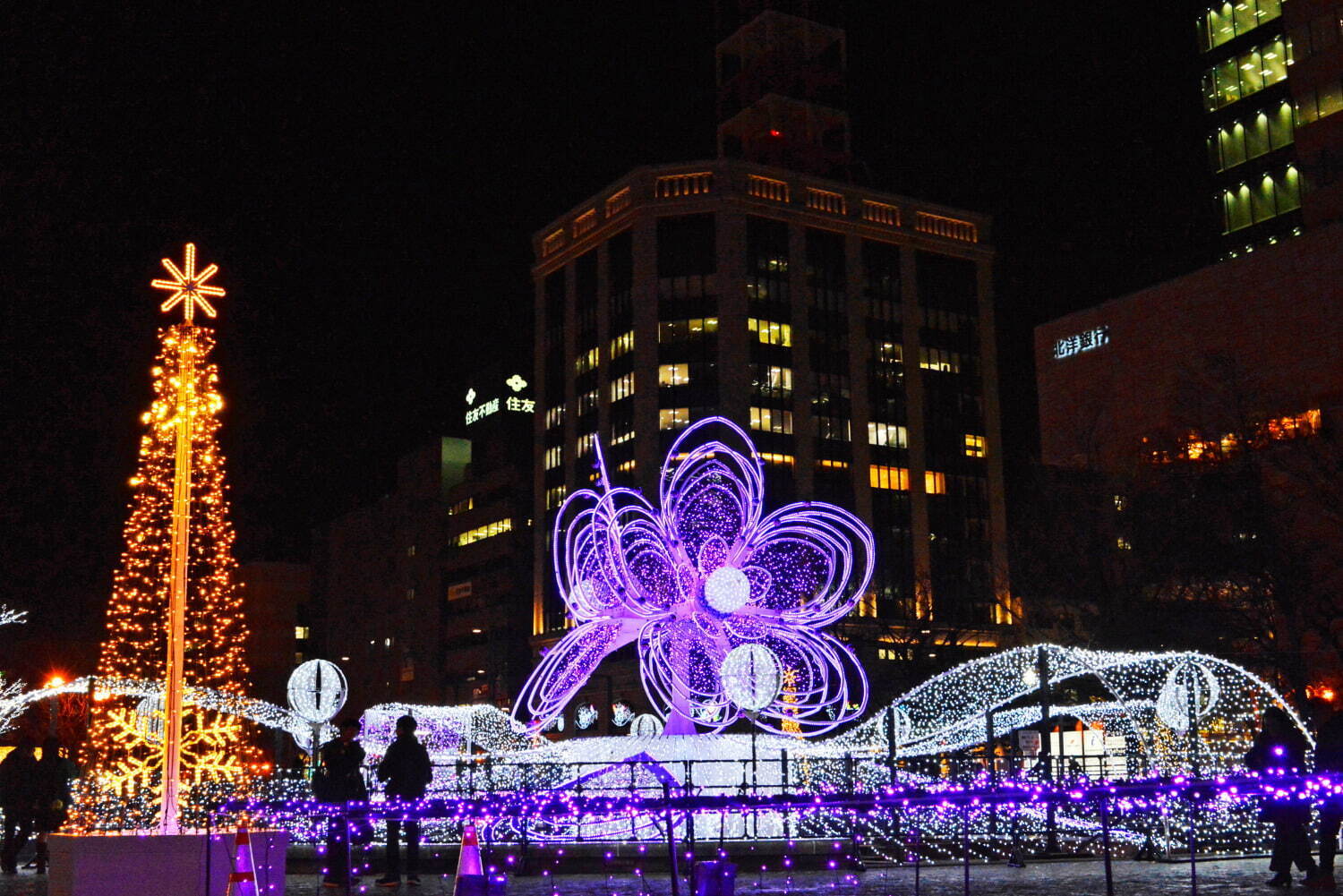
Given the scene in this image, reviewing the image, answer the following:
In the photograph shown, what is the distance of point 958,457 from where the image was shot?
99.0 metres

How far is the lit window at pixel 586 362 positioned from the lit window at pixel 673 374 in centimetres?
718

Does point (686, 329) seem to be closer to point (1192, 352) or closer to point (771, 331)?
point (771, 331)

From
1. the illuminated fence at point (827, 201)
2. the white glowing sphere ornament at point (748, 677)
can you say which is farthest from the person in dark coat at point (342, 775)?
the illuminated fence at point (827, 201)

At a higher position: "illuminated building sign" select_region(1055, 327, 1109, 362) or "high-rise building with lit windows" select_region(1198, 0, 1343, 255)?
"high-rise building with lit windows" select_region(1198, 0, 1343, 255)

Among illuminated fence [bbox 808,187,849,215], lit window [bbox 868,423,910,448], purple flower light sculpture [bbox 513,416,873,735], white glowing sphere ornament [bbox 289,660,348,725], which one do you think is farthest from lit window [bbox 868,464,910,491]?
white glowing sphere ornament [bbox 289,660,348,725]

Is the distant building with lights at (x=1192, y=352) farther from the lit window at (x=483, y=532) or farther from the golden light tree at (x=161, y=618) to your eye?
the lit window at (x=483, y=532)

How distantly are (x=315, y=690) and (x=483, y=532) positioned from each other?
85.8 m

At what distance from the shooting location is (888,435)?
96438 mm

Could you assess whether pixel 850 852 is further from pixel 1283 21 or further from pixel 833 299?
pixel 833 299

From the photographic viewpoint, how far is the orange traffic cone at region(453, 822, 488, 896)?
36.8 ft

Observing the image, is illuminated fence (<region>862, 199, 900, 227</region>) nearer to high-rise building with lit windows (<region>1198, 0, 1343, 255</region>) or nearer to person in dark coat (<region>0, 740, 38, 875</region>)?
high-rise building with lit windows (<region>1198, 0, 1343, 255</region>)

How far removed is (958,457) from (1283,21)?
34.8m

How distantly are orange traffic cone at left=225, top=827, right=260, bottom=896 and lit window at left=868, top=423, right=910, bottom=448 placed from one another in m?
85.5

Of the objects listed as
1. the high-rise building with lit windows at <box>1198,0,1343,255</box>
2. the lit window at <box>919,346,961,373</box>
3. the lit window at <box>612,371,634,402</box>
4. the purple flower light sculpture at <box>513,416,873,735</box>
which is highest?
the high-rise building with lit windows at <box>1198,0,1343,255</box>
